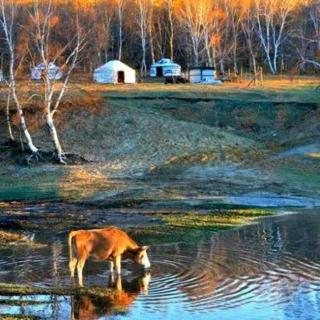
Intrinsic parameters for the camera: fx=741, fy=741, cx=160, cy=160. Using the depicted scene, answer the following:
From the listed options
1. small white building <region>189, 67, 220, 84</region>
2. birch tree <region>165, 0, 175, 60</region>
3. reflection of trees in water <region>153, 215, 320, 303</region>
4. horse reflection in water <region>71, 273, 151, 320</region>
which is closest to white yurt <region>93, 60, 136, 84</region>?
small white building <region>189, 67, 220, 84</region>

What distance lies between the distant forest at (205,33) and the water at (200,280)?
253ft

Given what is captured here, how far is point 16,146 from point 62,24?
62579 mm

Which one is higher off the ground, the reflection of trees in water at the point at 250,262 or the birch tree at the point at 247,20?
the birch tree at the point at 247,20

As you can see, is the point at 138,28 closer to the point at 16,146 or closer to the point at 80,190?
the point at 16,146

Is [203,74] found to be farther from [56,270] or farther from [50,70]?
[56,270]

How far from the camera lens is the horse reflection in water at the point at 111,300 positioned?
522 inches

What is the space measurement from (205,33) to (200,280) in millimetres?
83138

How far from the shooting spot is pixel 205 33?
96.8 metres

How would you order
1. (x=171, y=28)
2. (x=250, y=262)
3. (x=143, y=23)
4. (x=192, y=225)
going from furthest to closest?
(x=171, y=28), (x=143, y=23), (x=192, y=225), (x=250, y=262)

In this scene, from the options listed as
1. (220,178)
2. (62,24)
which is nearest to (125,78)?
(62,24)

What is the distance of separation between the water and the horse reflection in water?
19 mm

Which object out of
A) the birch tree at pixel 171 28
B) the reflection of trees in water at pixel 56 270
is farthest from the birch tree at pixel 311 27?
the reflection of trees in water at pixel 56 270

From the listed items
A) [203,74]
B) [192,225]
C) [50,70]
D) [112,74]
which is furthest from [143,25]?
[192,225]

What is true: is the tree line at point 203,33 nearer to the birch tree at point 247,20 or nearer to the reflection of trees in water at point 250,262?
the birch tree at point 247,20
